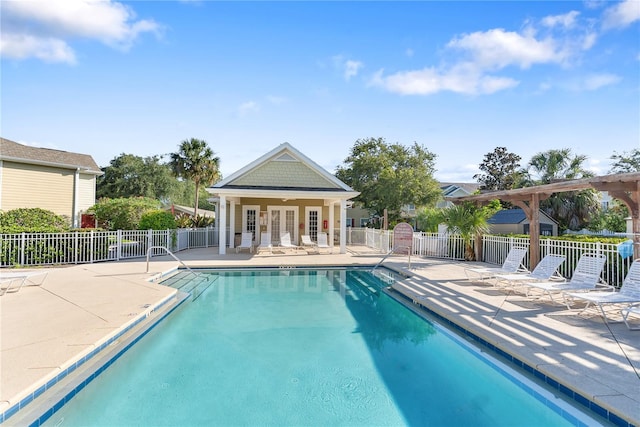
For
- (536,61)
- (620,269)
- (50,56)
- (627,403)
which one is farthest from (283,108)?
(627,403)

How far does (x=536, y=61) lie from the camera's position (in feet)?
40.6

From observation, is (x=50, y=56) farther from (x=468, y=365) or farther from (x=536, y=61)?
(x=536, y=61)

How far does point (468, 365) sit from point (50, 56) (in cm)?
1411

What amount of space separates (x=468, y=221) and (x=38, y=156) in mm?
21364

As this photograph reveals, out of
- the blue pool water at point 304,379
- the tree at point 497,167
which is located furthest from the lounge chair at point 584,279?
the tree at point 497,167

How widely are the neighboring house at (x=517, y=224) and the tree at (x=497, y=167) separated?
18950 mm

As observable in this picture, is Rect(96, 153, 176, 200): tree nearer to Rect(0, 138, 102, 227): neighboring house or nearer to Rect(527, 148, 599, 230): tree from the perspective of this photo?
Rect(0, 138, 102, 227): neighboring house

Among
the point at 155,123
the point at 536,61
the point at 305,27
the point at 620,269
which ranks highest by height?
the point at 305,27

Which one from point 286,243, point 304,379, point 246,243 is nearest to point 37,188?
point 246,243

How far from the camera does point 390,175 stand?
92.8ft

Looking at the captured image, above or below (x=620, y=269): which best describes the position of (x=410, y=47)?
above

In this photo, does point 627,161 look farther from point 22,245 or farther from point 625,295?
point 22,245

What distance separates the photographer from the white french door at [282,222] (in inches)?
821

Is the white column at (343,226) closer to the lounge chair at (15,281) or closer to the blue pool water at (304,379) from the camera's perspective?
the blue pool water at (304,379)
